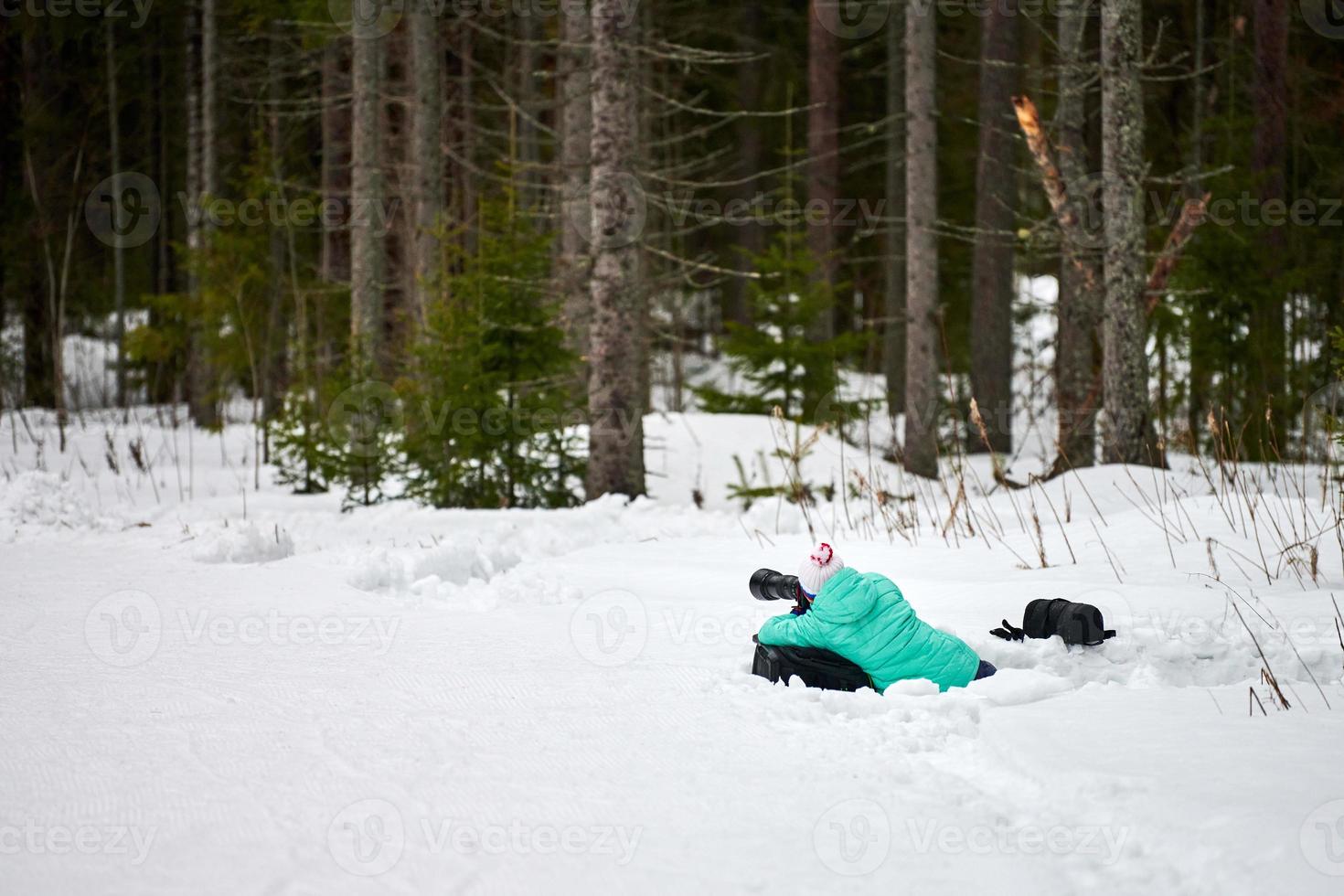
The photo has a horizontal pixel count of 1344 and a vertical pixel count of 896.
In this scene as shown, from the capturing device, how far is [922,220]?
12.1 metres

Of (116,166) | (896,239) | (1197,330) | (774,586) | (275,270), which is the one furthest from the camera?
(116,166)

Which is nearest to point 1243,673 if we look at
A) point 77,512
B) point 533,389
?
point 533,389

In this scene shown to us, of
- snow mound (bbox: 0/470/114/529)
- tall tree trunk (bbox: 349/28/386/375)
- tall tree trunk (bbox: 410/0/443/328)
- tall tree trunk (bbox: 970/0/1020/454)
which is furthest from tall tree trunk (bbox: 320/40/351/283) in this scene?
tall tree trunk (bbox: 970/0/1020/454)

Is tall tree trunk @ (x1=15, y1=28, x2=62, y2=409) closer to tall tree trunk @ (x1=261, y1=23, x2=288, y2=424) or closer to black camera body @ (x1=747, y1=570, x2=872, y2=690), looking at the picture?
tall tree trunk @ (x1=261, y1=23, x2=288, y2=424)

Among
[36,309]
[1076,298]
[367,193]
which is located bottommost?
[1076,298]

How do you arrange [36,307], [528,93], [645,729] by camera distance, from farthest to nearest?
1. [36,307]
2. [528,93]
3. [645,729]

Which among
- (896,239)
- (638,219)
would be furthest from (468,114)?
(638,219)

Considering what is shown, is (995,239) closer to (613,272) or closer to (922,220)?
(922,220)

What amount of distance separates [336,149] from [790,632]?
14.7m

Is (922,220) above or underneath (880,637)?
above

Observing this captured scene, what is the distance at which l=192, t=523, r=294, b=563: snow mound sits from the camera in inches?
265

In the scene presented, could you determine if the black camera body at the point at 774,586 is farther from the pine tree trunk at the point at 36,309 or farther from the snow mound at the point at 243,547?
the pine tree trunk at the point at 36,309

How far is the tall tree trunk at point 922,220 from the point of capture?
12.1 meters

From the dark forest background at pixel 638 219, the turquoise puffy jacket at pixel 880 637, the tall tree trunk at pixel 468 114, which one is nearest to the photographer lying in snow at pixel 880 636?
the turquoise puffy jacket at pixel 880 637
